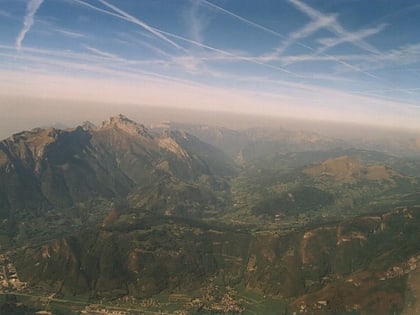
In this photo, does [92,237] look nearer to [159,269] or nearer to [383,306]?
[159,269]

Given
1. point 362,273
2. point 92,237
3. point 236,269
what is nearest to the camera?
point 362,273

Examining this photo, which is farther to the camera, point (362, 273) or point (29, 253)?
point (29, 253)

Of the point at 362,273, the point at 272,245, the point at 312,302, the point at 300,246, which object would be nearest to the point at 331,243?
the point at 300,246

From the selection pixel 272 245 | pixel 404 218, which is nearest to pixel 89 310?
pixel 272 245

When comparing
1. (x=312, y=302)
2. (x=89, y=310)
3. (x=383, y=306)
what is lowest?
(x=89, y=310)

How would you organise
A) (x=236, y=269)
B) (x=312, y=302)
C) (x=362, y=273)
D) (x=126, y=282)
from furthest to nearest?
(x=236, y=269)
(x=126, y=282)
(x=362, y=273)
(x=312, y=302)

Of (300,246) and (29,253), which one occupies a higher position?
(300,246)

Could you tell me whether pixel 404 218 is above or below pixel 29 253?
above

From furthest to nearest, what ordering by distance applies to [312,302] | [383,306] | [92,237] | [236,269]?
[92,237] < [236,269] < [312,302] < [383,306]

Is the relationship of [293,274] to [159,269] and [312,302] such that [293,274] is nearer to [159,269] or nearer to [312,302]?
[312,302]
